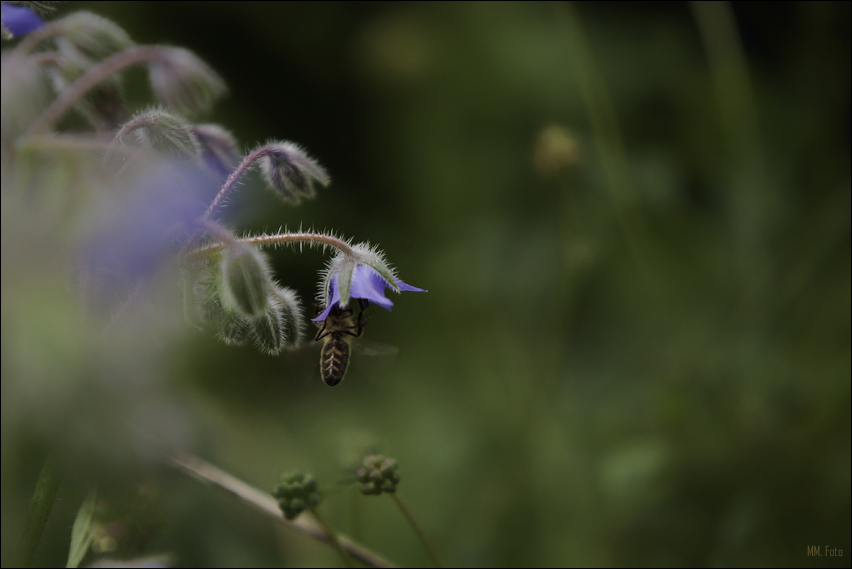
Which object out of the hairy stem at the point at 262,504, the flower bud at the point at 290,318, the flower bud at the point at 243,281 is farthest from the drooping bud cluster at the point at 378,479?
the flower bud at the point at 243,281

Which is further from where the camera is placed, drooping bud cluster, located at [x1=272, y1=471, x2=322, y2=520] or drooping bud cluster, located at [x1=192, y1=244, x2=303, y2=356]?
drooping bud cluster, located at [x1=272, y1=471, x2=322, y2=520]

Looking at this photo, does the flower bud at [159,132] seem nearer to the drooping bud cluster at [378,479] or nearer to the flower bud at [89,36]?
the flower bud at [89,36]

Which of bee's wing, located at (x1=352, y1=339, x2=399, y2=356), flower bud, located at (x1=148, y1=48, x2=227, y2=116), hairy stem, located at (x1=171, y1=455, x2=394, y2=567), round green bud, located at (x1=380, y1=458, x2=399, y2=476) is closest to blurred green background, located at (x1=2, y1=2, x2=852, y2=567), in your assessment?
bee's wing, located at (x1=352, y1=339, x2=399, y2=356)

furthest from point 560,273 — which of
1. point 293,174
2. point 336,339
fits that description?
point 293,174

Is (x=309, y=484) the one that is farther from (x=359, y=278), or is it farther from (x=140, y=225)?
(x=140, y=225)

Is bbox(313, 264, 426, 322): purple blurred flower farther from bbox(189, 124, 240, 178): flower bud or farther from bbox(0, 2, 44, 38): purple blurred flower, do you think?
bbox(0, 2, 44, 38): purple blurred flower

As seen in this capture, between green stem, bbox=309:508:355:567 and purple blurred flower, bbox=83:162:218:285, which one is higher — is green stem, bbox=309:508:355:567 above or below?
below
